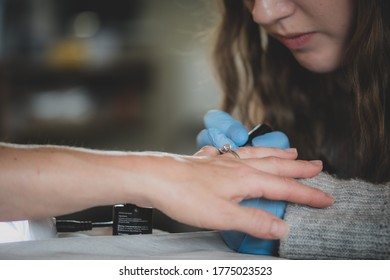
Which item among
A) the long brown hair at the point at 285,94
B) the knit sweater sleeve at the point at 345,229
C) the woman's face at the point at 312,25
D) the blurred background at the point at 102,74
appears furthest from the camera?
the blurred background at the point at 102,74

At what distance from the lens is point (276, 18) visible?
Result: 891mm

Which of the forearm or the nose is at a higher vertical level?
the nose

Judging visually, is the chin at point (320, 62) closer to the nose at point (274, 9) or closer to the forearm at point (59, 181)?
the nose at point (274, 9)

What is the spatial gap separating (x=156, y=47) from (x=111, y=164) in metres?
1.86

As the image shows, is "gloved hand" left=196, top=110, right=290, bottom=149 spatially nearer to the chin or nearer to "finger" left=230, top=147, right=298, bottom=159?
"finger" left=230, top=147, right=298, bottom=159

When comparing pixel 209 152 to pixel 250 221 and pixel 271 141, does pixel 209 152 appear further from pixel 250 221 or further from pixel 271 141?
pixel 250 221

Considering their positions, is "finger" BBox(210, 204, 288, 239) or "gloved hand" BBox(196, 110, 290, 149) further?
"gloved hand" BBox(196, 110, 290, 149)

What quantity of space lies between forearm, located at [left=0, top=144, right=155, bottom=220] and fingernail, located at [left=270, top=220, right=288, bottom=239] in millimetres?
150

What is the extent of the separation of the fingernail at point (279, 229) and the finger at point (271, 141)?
0.53 feet

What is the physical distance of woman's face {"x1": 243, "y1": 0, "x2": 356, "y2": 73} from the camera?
0.87 m

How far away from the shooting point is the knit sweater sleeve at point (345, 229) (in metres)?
0.55

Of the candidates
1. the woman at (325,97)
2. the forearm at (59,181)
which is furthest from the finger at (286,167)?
the forearm at (59,181)

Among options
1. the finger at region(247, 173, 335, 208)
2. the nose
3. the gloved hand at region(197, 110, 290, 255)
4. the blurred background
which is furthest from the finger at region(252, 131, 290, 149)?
the blurred background
